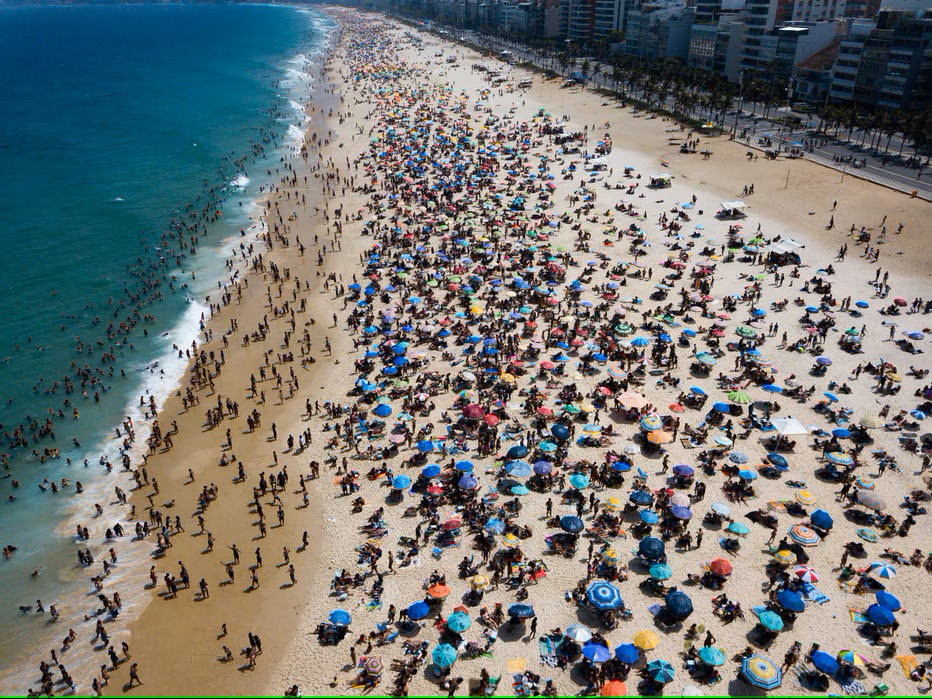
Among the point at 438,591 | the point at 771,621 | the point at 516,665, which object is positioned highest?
the point at 771,621

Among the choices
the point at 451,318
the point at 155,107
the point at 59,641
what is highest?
the point at 155,107

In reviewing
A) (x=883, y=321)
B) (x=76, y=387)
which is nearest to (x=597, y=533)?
(x=883, y=321)

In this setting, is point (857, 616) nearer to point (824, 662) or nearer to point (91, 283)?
point (824, 662)

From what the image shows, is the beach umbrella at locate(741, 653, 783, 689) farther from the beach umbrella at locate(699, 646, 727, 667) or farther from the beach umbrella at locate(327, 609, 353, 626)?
the beach umbrella at locate(327, 609, 353, 626)

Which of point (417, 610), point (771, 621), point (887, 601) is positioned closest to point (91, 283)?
point (417, 610)

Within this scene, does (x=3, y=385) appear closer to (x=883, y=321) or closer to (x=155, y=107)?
(x=883, y=321)

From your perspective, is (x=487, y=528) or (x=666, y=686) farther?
(x=487, y=528)

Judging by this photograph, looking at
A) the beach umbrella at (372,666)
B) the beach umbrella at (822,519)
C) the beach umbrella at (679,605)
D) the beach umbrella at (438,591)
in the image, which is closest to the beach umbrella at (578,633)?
the beach umbrella at (679,605)
